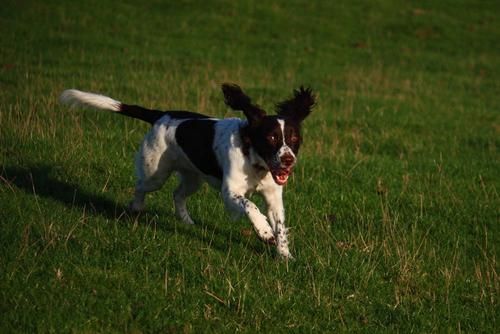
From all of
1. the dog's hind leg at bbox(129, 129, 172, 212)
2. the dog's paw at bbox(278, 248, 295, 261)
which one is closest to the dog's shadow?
the dog's hind leg at bbox(129, 129, 172, 212)

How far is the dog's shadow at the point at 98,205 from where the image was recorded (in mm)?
6547

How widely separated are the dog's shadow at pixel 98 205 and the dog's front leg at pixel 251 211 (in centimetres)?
30

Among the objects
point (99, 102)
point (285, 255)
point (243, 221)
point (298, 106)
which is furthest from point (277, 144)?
point (99, 102)

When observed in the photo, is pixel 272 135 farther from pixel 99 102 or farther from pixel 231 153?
pixel 99 102

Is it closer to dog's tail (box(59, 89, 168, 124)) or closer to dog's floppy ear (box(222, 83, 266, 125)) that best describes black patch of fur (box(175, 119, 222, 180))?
dog's floppy ear (box(222, 83, 266, 125))

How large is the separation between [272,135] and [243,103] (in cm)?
57

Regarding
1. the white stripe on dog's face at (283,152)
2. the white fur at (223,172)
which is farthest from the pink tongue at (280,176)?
the white fur at (223,172)

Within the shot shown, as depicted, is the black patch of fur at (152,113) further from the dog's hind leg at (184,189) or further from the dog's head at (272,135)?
the dog's head at (272,135)

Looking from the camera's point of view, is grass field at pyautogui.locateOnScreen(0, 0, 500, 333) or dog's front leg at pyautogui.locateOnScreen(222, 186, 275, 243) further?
dog's front leg at pyautogui.locateOnScreen(222, 186, 275, 243)

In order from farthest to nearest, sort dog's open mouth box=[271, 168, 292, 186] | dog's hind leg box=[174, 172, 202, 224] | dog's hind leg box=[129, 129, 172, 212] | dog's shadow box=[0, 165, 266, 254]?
1. dog's hind leg box=[174, 172, 202, 224]
2. dog's hind leg box=[129, 129, 172, 212]
3. dog's shadow box=[0, 165, 266, 254]
4. dog's open mouth box=[271, 168, 292, 186]

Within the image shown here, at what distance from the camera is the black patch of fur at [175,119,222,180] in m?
6.73

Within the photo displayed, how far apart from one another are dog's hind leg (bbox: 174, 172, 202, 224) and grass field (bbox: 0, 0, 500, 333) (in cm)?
21

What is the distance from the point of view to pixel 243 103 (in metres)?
6.45

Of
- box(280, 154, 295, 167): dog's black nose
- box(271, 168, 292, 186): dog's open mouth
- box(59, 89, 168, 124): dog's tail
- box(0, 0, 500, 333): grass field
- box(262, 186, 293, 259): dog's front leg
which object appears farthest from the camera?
box(59, 89, 168, 124): dog's tail
